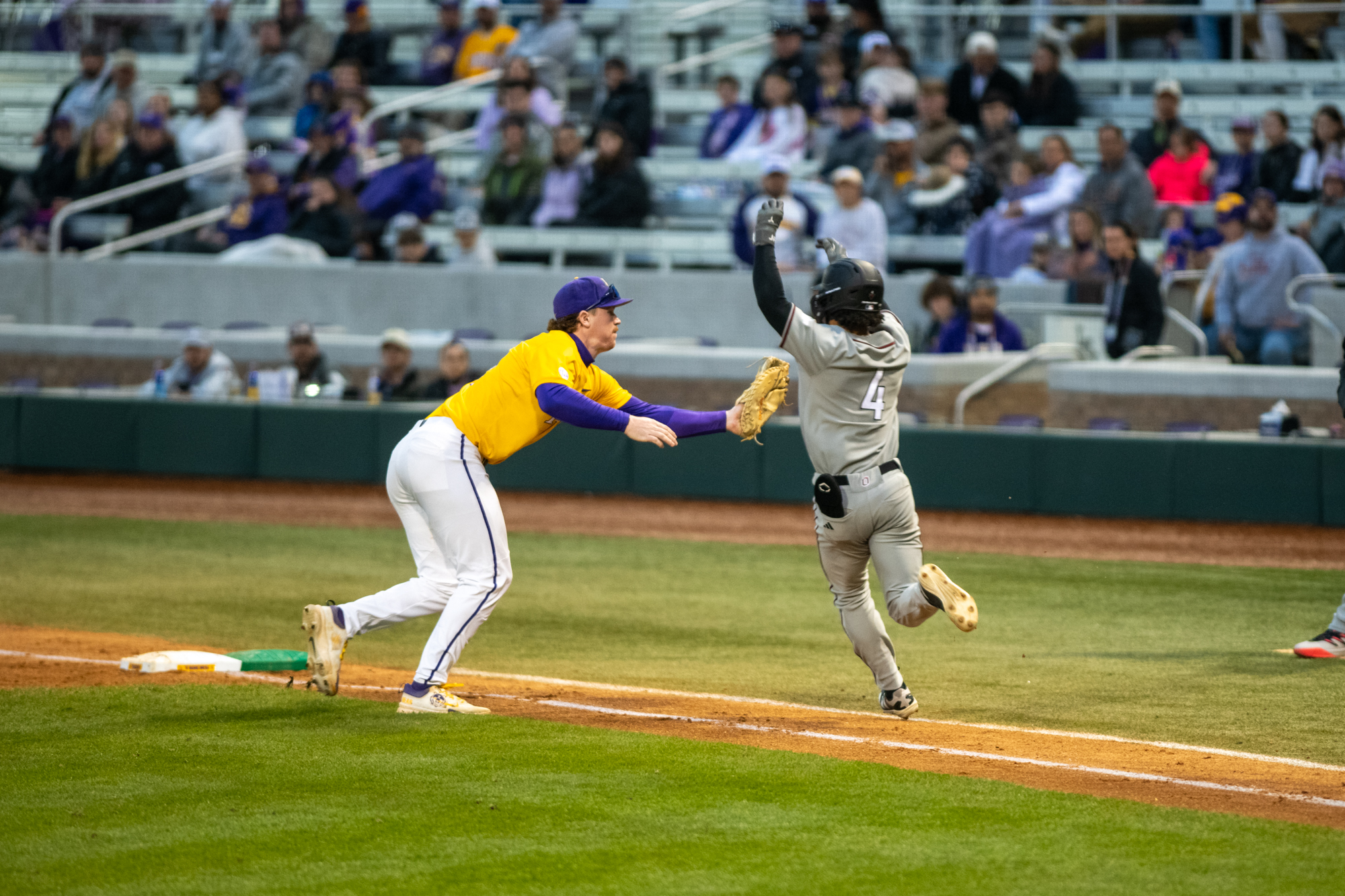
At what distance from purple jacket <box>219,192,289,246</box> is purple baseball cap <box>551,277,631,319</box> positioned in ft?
44.9

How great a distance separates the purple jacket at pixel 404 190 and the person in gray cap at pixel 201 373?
9.62 feet

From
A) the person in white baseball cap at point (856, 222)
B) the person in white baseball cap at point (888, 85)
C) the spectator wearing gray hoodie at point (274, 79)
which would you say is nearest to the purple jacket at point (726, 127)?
the person in white baseball cap at point (888, 85)

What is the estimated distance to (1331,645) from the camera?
28.0 feet

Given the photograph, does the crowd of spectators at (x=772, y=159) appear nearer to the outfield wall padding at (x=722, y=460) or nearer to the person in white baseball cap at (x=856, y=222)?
the person in white baseball cap at (x=856, y=222)

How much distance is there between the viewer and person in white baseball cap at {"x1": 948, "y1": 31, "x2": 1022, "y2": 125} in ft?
57.9

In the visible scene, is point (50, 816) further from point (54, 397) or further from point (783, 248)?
point (54, 397)

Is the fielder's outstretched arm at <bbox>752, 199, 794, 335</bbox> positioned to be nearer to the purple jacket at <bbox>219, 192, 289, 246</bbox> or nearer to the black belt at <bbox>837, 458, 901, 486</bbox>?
the black belt at <bbox>837, 458, 901, 486</bbox>

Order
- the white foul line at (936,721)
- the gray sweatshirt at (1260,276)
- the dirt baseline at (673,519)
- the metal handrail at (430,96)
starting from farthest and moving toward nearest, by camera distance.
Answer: the metal handrail at (430,96) < the gray sweatshirt at (1260,276) < the dirt baseline at (673,519) < the white foul line at (936,721)

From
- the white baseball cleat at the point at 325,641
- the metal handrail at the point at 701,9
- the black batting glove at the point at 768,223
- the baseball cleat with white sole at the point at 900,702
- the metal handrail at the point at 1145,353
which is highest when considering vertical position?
the metal handrail at the point at 701,9

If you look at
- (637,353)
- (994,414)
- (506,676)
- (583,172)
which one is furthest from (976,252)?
(506,676)

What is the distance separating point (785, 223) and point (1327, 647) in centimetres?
840

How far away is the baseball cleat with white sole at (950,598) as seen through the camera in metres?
6.48

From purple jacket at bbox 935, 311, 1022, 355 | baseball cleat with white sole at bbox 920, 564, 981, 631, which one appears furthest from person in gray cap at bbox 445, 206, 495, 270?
baseball cleat with white sole at bbox 920, 564, 981, 631

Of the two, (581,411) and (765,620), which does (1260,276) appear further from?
(581,411)
